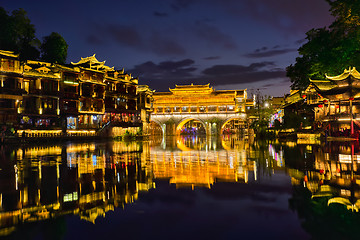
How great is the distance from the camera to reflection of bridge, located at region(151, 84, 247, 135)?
3280 inches

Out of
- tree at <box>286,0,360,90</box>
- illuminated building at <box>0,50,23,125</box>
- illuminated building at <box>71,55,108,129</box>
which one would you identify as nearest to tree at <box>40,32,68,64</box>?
illuminated building at <box>71,55,108,129</box>

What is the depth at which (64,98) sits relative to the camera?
46.5 metres

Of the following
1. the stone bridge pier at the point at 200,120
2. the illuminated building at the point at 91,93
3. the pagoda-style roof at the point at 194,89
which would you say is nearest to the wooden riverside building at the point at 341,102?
the illuminated building at the point at 91,93

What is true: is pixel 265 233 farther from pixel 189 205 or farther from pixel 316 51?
pixel 316 51

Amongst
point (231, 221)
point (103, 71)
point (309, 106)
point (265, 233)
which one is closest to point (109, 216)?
point (231, 221)

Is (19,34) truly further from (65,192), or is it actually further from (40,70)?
(65,192)

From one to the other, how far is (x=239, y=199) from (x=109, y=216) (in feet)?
10.7

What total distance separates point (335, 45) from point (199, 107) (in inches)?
2193

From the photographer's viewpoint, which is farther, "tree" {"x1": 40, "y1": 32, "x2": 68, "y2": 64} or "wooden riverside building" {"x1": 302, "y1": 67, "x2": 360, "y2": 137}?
"tree" {"x1": 40, "y1": 32, "x2": 68, "y2": 64}

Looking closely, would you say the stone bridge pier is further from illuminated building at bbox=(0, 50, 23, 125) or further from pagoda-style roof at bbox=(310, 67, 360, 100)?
illuminated building at bbox=(0, 50, 23, 125)

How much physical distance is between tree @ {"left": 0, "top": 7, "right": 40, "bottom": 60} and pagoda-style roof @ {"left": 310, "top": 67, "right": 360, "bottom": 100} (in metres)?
44.2

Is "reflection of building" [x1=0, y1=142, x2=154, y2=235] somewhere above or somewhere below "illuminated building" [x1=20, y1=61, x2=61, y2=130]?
below

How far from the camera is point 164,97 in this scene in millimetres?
87625

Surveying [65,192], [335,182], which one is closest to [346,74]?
[335,182]
